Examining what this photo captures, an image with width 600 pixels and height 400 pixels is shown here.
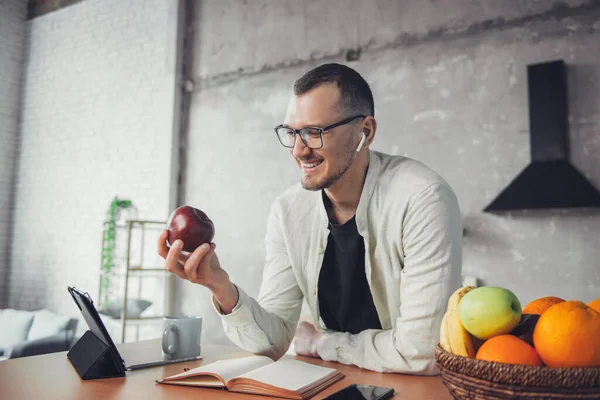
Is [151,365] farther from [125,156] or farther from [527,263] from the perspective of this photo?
[125,156]

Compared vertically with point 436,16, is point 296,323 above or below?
below

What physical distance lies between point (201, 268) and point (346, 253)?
1.73 feet

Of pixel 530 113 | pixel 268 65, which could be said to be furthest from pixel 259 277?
pixel 530 113

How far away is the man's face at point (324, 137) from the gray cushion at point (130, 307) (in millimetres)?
3590

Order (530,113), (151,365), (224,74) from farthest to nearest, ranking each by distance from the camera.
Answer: (224,74) < (530,113) < (151,365)

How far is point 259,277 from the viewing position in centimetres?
432

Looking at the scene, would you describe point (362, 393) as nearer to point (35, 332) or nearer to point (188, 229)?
point (188, 229)

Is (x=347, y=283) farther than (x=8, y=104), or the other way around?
(x=8, y=104)

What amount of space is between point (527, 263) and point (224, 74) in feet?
10.2

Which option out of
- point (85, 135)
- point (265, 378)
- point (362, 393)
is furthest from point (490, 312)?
point (85, 135)

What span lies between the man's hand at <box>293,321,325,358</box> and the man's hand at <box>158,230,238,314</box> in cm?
22

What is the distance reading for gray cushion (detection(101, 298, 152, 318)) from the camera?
15.3 feet

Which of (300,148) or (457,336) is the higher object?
(300,148)

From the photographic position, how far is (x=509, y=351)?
2.41 feet
